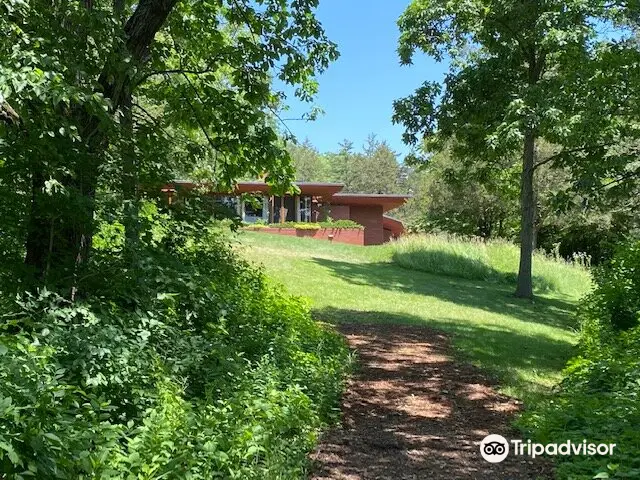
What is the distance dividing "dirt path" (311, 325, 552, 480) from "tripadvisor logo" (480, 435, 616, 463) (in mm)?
90

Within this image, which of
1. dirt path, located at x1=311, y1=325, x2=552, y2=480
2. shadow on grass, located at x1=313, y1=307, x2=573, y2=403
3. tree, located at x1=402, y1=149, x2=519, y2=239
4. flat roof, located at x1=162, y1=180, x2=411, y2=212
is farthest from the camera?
tree, located at x1=402, y1=149, x2=519, y2=239

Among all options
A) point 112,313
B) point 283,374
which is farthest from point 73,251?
point 283,374

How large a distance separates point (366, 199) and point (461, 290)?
19182 mm

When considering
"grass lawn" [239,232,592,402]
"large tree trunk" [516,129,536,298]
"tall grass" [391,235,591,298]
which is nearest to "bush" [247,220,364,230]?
"grass lawn" [239,232,592,402]

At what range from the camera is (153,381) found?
3.93m

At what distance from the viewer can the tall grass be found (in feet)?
63.1

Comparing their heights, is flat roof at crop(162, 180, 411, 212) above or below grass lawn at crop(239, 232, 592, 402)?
above

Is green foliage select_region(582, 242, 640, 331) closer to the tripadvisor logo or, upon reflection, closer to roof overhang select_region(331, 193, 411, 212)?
the tripadvisor logo

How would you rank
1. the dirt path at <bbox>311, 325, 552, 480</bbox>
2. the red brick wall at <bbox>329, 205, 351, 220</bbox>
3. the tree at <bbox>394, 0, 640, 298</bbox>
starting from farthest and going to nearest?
1. the red brick wall at <bbox>329, 205, 351, 220</bbox>
2. the tree at <bbox>394, 0, 640, 298</bbox>
3. the dirt path at <bbox>311, 325, 552, 480</bbox>

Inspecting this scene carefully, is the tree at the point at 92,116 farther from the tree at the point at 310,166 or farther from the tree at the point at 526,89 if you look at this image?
the tree at the point at 310,166

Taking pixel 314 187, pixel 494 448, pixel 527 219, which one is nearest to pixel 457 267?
pixel 527 219

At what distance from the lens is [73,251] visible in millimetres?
4836

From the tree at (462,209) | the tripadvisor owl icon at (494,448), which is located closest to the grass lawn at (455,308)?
the tripadvisor owl icon at (494,448)

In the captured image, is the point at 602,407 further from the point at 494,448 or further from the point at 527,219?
the point at 527,219
